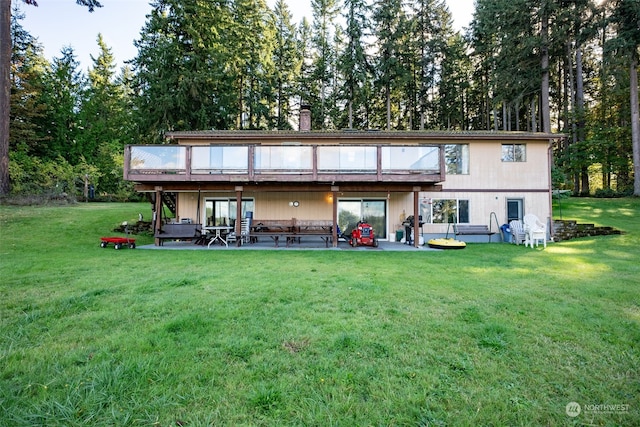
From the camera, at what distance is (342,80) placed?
27.1 meters

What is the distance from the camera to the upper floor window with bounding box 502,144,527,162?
14.0 meters

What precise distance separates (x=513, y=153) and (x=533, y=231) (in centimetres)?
448

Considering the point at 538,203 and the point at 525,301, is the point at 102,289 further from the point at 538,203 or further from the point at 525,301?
the point at 538,203

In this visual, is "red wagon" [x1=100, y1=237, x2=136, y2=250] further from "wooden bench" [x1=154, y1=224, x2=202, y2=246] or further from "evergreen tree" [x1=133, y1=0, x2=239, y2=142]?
"evergreen tree" [x1=133, y1=0, x2=239, y2=142]

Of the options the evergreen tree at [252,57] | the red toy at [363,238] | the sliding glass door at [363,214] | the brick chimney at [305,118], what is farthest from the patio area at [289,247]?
the evergreen tree at [252,57]

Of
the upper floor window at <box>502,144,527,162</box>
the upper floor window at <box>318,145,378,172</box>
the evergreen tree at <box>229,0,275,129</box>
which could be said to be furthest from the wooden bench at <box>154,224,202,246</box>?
the evergreen tree at <box>229,0,275,129</box>

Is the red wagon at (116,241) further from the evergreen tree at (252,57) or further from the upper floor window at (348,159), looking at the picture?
the evergreen tree at (252,57)

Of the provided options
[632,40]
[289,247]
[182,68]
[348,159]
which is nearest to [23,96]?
[182,68]

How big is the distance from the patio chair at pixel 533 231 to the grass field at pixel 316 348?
17.9 feet

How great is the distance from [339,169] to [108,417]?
395 inches

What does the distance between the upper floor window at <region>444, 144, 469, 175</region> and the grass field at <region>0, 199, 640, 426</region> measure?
8244 mm

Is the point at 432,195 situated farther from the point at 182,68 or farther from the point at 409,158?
the point at 182,68

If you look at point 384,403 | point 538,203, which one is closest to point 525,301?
point 384,403

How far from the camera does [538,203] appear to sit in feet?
45.4
